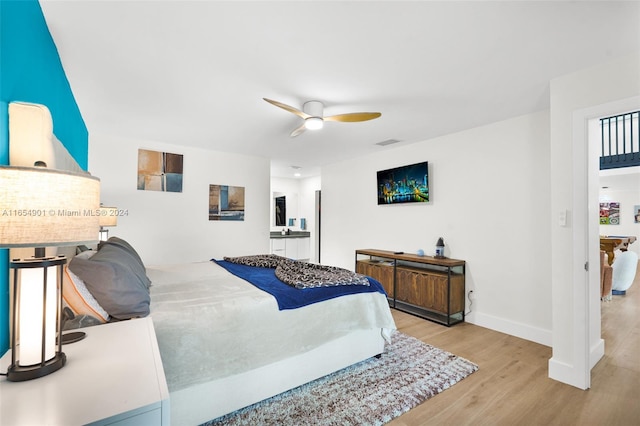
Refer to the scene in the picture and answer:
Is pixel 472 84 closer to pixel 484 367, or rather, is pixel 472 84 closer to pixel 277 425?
pixel 484 367

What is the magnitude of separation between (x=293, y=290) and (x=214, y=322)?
64 cm

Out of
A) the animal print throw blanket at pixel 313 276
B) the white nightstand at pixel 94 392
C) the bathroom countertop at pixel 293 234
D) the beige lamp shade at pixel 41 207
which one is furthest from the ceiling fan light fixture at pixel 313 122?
the bathroom countertop at pixel 293 234

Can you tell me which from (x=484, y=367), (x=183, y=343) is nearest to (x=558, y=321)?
(x=484, y=367)

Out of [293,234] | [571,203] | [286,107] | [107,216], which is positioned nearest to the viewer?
[571,203]

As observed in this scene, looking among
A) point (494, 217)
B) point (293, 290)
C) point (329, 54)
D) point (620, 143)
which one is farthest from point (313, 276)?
point (620, 143)

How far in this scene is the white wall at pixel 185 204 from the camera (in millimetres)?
4203

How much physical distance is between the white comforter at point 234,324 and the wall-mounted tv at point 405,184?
7.14 feet

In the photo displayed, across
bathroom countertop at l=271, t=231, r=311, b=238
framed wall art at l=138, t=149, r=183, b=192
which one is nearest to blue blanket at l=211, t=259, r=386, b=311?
framed wall art at l=138, t=149, r=183, b=192

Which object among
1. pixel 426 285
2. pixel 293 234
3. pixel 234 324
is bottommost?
pixel 426 285

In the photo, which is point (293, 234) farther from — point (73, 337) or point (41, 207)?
point (41, 207)

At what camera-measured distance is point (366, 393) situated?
84.0 inches

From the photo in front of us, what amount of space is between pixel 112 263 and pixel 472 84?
304 cm

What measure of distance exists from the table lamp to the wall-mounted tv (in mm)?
3951

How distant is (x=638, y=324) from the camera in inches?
138
